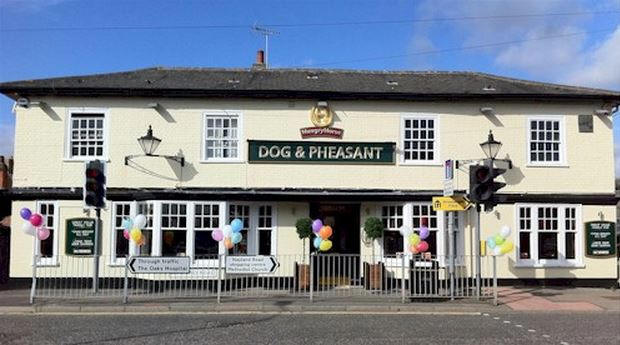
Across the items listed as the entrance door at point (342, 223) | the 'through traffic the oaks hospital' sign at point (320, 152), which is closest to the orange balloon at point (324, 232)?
the entrance door at point (342, 223)

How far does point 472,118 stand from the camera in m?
18.2

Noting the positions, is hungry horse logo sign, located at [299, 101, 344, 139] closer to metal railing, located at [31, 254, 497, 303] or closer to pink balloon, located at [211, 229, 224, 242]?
metal railing, located at [31, 254, 497, 303]

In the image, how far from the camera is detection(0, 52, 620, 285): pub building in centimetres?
1738

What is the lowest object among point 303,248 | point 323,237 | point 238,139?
point 303,248

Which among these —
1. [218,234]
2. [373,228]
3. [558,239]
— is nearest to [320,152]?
[373,228]

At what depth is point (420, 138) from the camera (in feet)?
59.5

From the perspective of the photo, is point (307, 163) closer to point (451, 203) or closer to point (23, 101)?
point (451, 203)

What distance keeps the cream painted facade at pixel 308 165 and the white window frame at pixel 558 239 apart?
2.6 inches

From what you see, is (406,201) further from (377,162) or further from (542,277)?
(542,277)

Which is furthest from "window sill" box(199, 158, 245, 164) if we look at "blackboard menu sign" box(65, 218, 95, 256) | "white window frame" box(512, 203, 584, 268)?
"white window frame" box(512, 203, 584, 268)

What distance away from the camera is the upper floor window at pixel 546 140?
1825 centimetres

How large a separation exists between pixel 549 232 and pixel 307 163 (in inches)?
297

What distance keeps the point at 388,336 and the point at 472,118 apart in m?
9.84

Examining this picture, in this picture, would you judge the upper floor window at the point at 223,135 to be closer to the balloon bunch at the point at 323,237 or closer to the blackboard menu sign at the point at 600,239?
the balloon bunch at the point at 323,237
